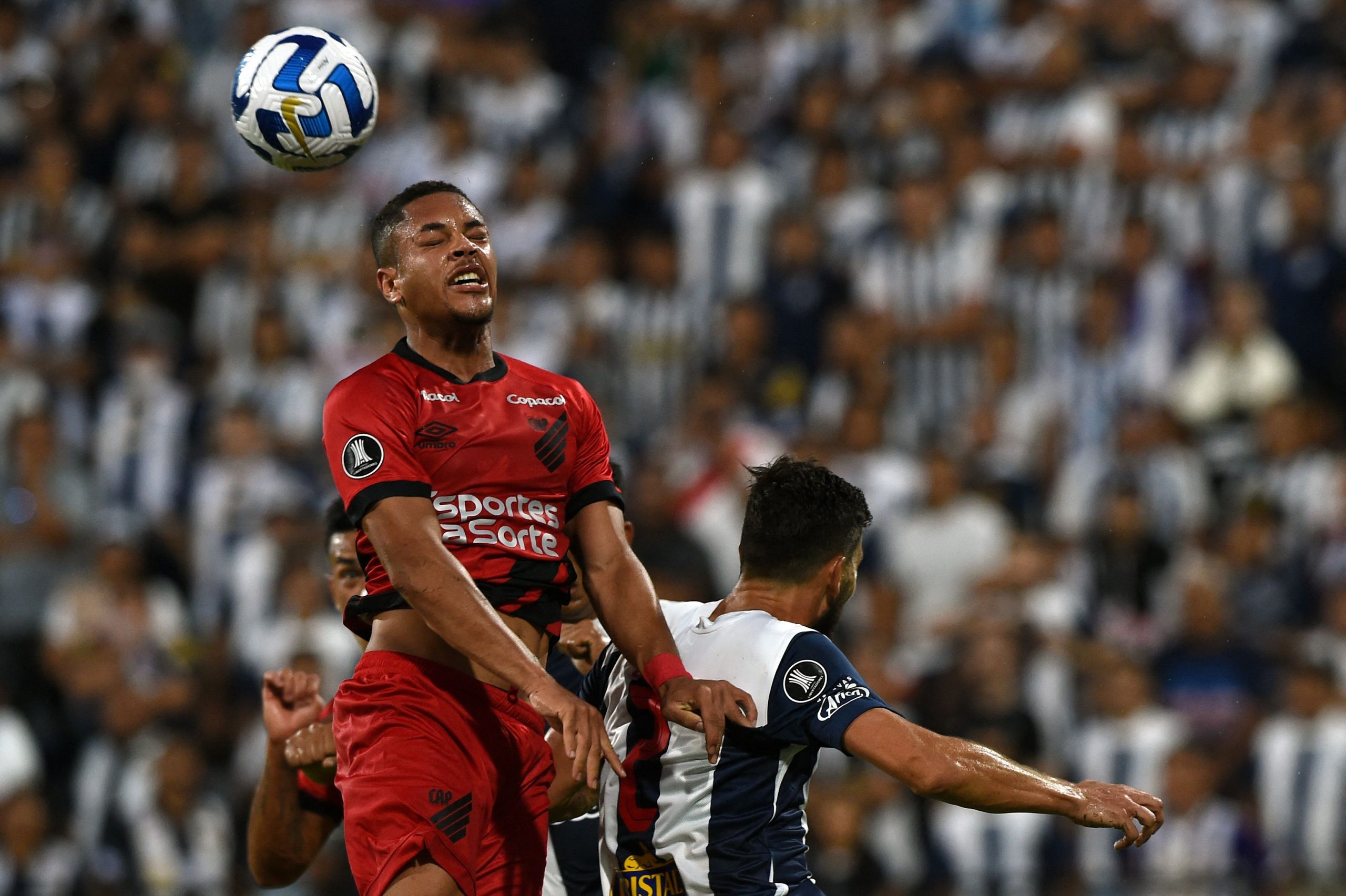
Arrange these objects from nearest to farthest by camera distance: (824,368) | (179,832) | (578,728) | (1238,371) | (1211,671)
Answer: (578,728), (1211,671), (179,832), (1238,371), (824,368)

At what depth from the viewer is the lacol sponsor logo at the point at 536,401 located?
4980mm

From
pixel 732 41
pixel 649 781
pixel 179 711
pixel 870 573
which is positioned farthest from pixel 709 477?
pixel 649 781

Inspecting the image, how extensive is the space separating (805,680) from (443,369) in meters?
1.25

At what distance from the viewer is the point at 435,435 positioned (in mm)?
4836

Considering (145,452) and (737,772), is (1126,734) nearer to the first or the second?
(737,772)

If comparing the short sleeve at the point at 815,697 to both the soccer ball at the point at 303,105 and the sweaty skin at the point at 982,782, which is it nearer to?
the sweaty skin at the point at 982,782

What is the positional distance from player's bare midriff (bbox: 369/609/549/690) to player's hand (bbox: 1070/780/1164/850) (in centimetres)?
142

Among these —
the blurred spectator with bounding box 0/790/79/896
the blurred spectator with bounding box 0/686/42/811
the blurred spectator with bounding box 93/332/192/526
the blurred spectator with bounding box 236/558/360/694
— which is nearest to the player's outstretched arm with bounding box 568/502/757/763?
the blurred spectator with bounding box 236/558/360/694

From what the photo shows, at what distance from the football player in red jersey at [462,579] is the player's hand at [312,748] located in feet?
2.23

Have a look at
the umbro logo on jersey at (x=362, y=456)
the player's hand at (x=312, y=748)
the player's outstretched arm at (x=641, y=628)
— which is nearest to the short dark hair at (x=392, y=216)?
the umbro logo on jersey at (x=362, y=456)

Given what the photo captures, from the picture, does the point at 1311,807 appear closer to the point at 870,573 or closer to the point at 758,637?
the point at 870,573

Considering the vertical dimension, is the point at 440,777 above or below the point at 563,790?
above

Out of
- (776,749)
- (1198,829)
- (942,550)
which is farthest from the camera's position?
(942,550)

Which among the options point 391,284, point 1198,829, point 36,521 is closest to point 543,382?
point 391,284
